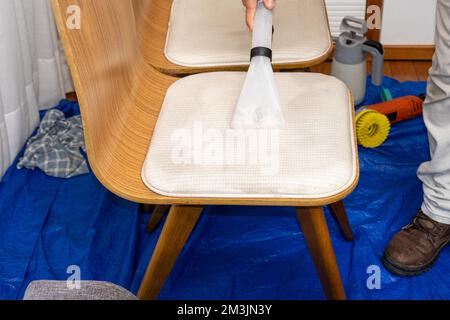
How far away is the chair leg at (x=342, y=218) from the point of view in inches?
61.7

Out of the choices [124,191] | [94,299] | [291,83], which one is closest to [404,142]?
[291,83]

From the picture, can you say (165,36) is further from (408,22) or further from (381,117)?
(408,22)

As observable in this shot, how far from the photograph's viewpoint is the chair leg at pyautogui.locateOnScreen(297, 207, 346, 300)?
4.14ft

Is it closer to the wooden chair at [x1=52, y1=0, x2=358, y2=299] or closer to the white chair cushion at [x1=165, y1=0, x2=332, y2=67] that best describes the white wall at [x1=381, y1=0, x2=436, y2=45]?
the white chair cushion at [x1=165, y1=0, x2=332, y2=67]

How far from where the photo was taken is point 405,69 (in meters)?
2.29

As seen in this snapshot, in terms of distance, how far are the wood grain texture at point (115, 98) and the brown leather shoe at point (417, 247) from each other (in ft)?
1.58

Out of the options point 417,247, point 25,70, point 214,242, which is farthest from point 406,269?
point 25,70

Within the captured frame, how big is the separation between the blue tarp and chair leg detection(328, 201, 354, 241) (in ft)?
0.08

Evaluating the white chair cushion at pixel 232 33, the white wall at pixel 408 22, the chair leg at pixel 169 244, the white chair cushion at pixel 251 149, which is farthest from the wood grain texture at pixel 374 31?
the chair leg at pixel 169 244

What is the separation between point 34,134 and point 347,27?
1000 mm

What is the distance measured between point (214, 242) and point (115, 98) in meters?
0.56

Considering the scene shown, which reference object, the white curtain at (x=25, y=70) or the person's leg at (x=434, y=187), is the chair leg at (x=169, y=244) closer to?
the person's leg at (x=434, y=187)

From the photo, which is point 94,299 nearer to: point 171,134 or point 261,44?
point 171,134

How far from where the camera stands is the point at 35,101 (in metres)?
1.96
